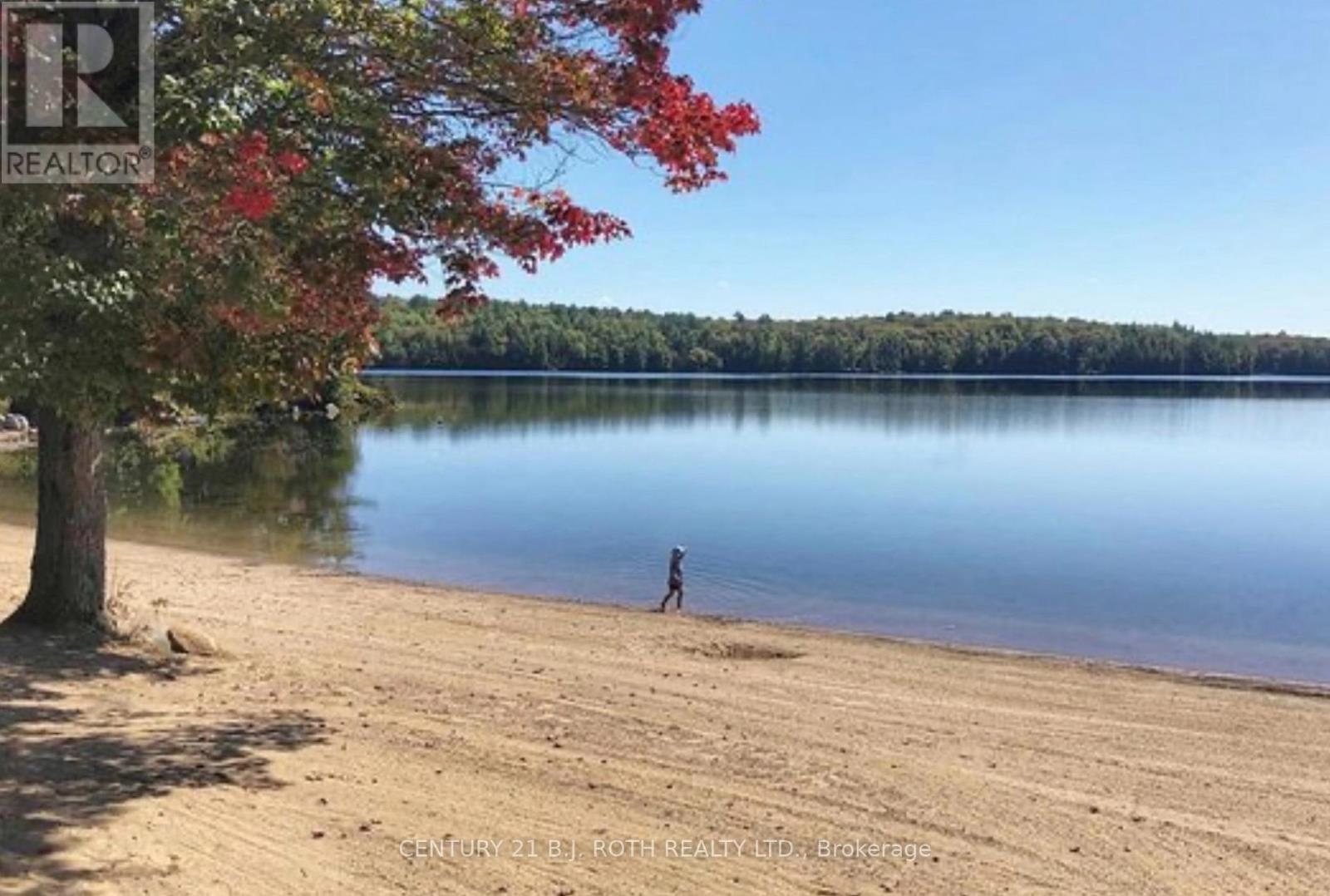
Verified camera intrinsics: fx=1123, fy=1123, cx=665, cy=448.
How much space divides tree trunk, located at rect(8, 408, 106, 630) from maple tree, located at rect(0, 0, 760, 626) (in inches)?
144

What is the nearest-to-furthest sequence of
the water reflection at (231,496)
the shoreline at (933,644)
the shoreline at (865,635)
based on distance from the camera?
1. the shoreline at (933,644)
2. the shoreline at (865,635)
3. the water reflection at (231,496)

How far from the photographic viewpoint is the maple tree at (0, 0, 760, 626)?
203 inches

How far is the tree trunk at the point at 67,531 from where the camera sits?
10055 millimetres

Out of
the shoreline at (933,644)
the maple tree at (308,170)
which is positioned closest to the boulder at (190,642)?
the maple tree at (308,170)

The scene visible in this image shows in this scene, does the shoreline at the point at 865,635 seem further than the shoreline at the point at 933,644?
Yes

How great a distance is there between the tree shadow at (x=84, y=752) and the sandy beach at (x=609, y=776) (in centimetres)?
2

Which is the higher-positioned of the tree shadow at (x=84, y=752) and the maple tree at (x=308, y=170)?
the maple tree at (x=308, y=170)

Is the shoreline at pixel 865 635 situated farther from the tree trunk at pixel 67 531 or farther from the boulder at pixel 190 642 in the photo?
the tree trunk at pixel 67 531

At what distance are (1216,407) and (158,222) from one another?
122 m

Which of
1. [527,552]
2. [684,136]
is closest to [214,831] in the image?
[684,136]

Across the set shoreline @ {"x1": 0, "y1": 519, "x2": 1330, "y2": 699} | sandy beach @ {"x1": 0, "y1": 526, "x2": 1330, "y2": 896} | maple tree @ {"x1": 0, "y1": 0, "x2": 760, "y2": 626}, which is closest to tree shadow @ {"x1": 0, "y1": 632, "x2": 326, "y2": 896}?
sandy beach @ {"x1": 0, "y1": 526, "x2": 1330, "y2": 896}

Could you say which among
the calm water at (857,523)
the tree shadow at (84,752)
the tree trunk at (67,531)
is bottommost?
the calm water at (857,523)

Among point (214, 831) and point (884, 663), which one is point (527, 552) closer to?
point (884, 663)

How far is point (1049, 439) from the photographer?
230 ft
